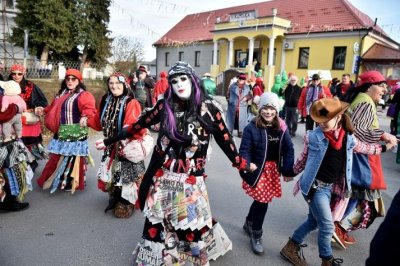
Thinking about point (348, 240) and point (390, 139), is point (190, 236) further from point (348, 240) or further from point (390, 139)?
point (390, 139)

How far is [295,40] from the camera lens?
2397 centimetres

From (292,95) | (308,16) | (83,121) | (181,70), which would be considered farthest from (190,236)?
(308,16)

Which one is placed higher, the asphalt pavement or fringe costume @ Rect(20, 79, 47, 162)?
fringe costume @ Rect(20, 79, 47, 162)

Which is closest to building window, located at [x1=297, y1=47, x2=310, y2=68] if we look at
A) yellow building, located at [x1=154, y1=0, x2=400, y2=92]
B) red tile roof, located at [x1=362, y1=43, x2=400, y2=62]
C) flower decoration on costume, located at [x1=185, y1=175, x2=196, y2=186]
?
yellow building, located at [x1=154, y1=0, x2=400, y2=92]

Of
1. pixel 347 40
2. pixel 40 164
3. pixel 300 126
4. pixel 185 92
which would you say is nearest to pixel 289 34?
pixel 347 40

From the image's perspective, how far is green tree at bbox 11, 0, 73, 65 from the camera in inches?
786

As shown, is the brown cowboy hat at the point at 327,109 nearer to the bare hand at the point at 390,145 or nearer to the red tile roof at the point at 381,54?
the bare hand at the point at 390,145

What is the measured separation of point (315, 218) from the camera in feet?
9.87

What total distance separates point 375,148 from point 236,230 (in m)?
1.77

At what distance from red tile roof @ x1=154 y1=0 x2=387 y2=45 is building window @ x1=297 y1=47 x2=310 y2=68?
4.22 ft

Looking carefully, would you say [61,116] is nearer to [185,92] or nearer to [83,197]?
[83,197]

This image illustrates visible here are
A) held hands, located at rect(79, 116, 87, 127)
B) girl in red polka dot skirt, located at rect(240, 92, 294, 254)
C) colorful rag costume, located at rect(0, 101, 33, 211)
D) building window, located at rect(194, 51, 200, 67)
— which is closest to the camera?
girl in red polka dot skirt, located at rect(240, 92, 294, 254)

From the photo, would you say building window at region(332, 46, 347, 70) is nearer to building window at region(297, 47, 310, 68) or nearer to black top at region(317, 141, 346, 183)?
building window at region(297, 47, 310, 68)

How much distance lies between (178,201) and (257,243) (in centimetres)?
122
